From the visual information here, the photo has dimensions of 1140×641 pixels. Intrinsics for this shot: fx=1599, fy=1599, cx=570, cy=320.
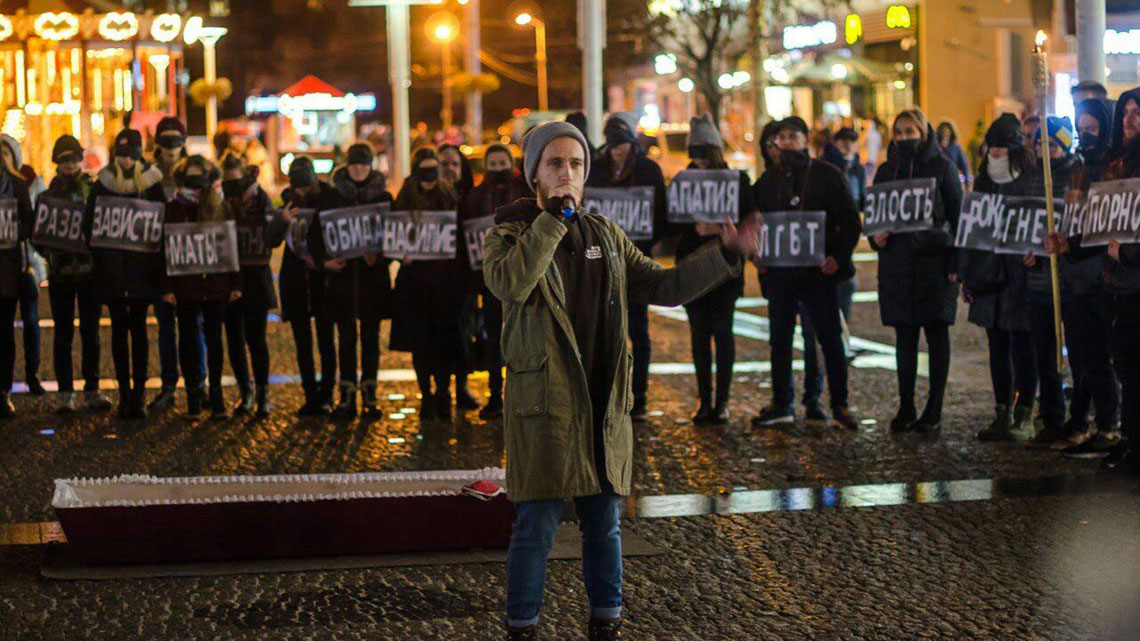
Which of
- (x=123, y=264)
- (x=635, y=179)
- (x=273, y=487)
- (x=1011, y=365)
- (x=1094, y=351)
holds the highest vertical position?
(x=635, y=179)

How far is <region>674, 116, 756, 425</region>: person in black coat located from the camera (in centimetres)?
1108

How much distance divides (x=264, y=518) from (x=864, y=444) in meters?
4.45

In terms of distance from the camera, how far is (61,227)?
11586 mm

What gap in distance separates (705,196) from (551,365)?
602 cm

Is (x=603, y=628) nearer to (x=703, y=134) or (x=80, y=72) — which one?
(x=703, y=134)

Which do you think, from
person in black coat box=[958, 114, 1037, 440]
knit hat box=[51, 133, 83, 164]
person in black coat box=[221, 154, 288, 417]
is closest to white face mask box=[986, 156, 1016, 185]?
person in black coat box=[958, 114, 1037, 440]

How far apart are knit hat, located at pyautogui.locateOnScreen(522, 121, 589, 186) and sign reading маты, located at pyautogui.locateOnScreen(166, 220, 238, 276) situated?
6.09m

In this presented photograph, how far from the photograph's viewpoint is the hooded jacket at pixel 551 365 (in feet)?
17.5

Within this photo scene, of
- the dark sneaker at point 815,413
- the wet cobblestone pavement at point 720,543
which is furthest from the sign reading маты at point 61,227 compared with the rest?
the dark sneaker at point 815,413

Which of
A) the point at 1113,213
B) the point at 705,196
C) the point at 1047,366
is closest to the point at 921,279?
the point at 1047,366

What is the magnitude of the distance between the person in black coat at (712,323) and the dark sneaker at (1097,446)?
2409 mm

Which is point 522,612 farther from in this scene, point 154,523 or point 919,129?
point 919,129

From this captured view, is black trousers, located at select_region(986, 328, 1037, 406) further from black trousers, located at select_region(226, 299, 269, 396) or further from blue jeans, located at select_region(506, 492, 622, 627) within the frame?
blue jeans, located at select_region(506, 492, 622, 627)

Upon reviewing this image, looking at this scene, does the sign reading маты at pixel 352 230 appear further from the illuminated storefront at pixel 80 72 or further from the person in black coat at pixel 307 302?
the illuminated storefront at pixel 80 72
